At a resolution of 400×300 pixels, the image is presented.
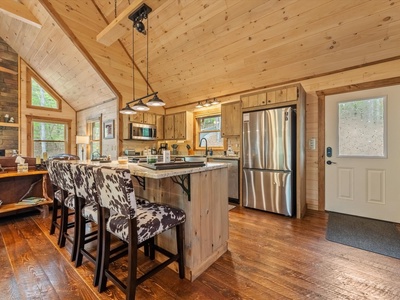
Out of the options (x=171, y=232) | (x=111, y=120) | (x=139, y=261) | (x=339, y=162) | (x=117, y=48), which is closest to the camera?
(x=171, y=232)

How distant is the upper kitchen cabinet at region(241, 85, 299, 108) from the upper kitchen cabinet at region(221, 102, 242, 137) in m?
0.58

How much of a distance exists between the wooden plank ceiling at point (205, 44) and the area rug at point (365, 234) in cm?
244

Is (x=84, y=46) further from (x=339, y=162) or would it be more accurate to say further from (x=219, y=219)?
(x=339, y=162)

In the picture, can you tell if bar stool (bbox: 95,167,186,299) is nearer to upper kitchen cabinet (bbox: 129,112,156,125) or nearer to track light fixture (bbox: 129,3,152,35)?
track light fixture (bbox: 129,3,152,35)

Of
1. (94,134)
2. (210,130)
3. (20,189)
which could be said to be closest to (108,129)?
(94,134)

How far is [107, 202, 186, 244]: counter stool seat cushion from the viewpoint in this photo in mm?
1471

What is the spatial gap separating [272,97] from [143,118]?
3440 mm

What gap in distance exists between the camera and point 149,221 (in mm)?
1526

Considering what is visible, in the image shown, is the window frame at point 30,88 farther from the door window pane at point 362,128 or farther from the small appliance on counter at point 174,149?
the door window pane at point 362,128

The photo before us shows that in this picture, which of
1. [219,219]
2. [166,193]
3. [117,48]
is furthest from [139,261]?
[117,48]

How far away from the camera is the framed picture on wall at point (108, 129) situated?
5.31 metres

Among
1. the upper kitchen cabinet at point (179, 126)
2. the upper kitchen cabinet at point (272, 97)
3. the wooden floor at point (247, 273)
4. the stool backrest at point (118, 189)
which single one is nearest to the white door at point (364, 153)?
the upper kitchen cabinet at point (272, 97)

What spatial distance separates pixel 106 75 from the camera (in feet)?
15.4

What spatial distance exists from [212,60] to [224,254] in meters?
3.52
